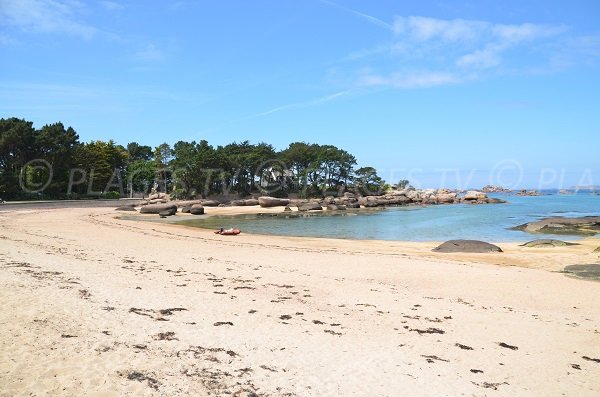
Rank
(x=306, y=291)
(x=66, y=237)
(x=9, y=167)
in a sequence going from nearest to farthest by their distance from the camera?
1. (x=306, y=291)
2. (x=66, y=237)
3. (x=9, y=167)

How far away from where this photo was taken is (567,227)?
33688 mm

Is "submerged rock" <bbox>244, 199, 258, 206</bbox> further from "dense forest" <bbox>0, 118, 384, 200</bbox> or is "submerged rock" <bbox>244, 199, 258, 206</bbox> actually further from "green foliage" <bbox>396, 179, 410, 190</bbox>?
"green foliage" <bbox>396, 179, 410, 190</bbox>

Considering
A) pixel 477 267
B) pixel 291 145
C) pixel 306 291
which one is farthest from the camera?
pixel 291 145

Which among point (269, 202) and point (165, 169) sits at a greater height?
point (165, 169)

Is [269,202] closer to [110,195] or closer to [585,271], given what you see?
[110,195]

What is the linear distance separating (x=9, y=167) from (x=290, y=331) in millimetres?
69682

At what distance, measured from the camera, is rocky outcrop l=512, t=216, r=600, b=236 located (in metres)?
32.3

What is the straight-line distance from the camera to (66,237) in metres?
22.8

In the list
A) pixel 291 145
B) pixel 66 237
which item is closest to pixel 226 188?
pixel 291 145

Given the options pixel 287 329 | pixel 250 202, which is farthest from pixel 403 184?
pixel 287 329

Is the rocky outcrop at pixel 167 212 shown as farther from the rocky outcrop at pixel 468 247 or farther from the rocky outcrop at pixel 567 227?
the rocky outcrop at pixel 567 227

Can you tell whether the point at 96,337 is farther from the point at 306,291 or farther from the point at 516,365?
the point at 516,365

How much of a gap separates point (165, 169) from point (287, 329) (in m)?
77.0

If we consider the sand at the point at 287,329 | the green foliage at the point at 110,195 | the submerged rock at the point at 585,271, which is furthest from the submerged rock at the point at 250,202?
the submerged rock at the point at 585,271
